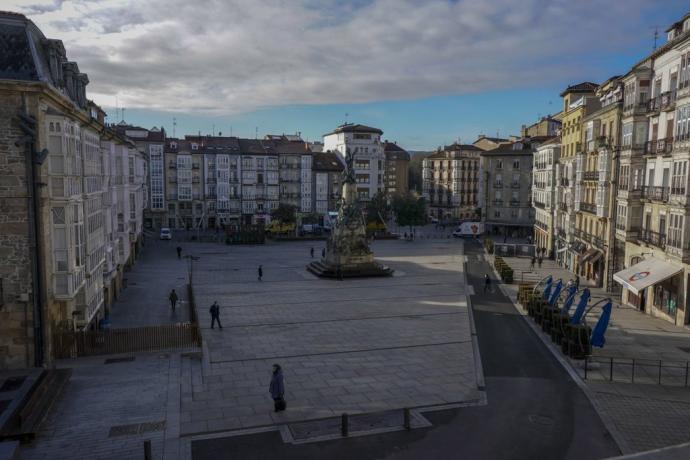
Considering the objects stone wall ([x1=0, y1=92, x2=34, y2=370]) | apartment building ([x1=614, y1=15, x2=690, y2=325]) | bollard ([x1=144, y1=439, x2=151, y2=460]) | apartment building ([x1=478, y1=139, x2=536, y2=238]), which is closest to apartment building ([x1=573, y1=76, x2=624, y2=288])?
apartment building ([x1=614, y1=15, x2=690, y2=325])

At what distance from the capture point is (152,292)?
35.9 m

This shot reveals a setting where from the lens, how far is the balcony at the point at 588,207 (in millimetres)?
42919

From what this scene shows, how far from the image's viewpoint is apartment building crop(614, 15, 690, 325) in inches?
1088

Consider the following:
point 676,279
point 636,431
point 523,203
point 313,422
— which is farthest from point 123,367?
point 523,203

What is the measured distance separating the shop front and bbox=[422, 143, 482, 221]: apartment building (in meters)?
72.3

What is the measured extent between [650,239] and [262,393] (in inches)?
965

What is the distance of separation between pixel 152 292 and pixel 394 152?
102 m

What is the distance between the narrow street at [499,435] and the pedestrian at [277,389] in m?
1.38

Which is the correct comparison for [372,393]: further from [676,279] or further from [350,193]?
[350,193]

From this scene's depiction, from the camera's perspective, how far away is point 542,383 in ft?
62.0

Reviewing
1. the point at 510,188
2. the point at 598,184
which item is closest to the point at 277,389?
the point at 598,184

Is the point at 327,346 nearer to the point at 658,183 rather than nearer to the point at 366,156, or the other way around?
the point at 658,183

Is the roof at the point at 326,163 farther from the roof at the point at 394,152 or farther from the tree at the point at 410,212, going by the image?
the roof at the point at 394,152

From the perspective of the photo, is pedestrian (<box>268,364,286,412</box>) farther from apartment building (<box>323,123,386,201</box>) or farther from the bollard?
apartment building (<box>323,123,386,201</box>)
